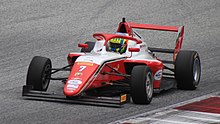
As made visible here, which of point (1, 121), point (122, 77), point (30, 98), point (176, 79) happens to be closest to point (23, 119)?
point (1, 121)

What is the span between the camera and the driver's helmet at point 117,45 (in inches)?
614

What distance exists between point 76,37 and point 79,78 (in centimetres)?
793

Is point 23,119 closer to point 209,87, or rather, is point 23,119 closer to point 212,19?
point 209,87

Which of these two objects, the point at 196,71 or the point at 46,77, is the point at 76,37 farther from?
the point at 46,77

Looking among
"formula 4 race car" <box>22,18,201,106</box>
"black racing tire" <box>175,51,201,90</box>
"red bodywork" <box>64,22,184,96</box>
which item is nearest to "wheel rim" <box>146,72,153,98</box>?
"formula 4 race car" <box>22,18,201,106</box>

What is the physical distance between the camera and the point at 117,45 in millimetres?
15664

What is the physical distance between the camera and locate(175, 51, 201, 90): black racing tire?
1562 centimetres

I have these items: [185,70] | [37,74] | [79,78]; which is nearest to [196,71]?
[185,70]

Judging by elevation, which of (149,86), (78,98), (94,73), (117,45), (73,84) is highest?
(117,45)

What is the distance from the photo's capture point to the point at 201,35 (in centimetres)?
2300

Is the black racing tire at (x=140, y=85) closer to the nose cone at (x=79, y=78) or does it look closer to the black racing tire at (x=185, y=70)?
the nose cone at (x=79, y=78)

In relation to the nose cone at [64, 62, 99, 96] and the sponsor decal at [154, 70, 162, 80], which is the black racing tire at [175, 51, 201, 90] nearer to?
the sponsor decal at [154, 70, 162, 80]

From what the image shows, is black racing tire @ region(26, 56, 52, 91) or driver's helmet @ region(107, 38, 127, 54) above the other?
driver's helmet @ region(107, 38, 127, 54)

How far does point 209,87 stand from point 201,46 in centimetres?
532
